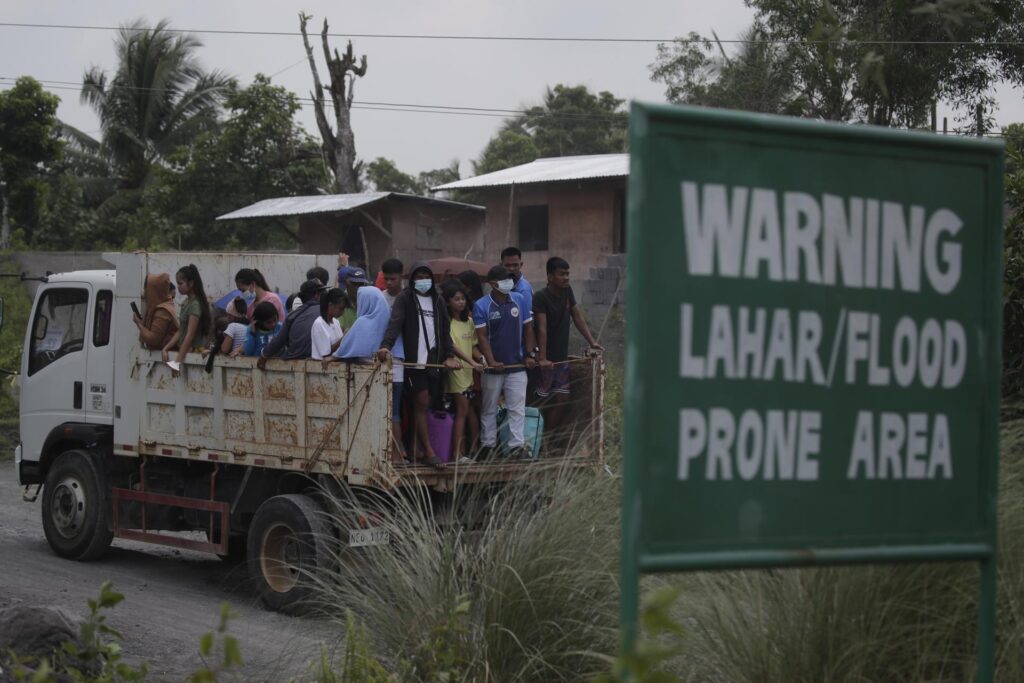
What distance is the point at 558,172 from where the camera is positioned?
26906 millimetres

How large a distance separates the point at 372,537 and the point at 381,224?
68.8 feet

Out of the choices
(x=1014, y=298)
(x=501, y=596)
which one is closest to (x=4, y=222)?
(x=1014, y=298)

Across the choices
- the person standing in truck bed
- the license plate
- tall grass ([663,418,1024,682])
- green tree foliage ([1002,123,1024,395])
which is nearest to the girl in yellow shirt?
the person standing in truck bed

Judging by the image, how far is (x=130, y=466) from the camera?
10.5 m

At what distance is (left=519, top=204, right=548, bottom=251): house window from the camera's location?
2745cm

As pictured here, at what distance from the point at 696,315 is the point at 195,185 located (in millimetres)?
28862

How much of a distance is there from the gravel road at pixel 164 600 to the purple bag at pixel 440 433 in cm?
148

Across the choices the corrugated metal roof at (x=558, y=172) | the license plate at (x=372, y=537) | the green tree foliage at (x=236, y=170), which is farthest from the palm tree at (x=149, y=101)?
the license plate at (x=372, y=537)

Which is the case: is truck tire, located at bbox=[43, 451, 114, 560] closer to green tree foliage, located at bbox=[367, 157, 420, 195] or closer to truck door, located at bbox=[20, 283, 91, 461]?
truck door, located at bbox=[20, 283, 91, 461]

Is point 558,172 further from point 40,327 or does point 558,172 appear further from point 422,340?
point 422,340

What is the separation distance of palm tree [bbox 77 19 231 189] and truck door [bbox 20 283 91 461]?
77.7ft

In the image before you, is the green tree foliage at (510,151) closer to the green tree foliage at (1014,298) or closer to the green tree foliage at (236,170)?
the green tree foliage at (236,170)

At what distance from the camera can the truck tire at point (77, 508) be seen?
10.5 metres

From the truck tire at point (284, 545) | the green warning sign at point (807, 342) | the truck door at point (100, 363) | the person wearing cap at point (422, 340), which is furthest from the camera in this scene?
the truck door at point (100, 363)
